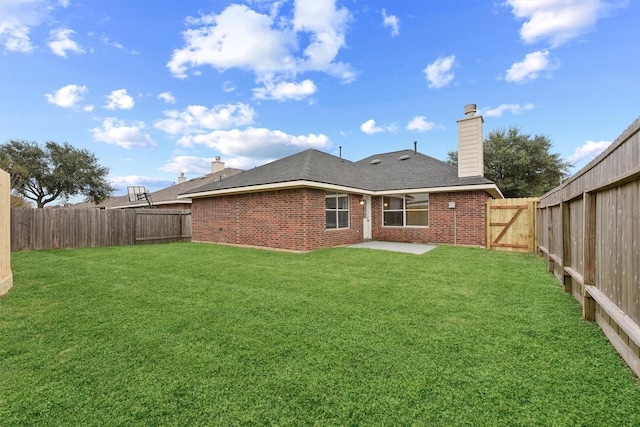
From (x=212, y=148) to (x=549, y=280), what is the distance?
2214cm

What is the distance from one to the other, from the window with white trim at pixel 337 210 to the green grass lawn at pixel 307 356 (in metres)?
5.78

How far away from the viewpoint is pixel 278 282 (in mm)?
5691

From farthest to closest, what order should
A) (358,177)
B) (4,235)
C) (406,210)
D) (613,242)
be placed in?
1. (358,177)
2. (406,210)
3. (4,235)
4. (613,242)

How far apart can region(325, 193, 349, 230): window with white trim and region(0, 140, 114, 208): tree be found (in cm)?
2501

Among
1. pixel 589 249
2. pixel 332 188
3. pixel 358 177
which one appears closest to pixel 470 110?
pixel 358 177

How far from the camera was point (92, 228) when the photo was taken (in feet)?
39.9

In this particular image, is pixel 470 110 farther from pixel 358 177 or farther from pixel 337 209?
pixel 337 209

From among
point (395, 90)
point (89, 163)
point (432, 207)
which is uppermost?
point (395, 90)

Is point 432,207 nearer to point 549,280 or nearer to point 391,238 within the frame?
point 391,238

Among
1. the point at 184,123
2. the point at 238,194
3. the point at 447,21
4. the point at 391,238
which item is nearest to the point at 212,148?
the point at 184,123

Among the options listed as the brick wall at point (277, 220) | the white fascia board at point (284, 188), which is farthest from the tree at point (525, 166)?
the brick wall at point (277, 220)

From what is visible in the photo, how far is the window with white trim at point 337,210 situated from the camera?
11094 mm

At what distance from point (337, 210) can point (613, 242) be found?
8.88 meters

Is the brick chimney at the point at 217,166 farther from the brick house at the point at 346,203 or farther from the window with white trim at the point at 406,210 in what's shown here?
the window with white trim at the point at 406,210
